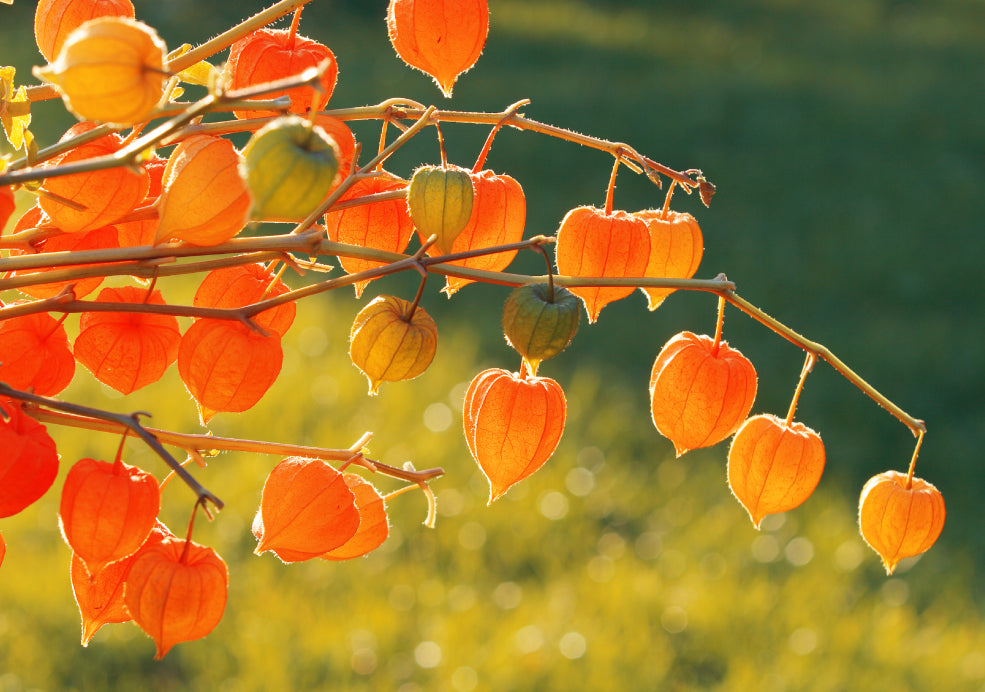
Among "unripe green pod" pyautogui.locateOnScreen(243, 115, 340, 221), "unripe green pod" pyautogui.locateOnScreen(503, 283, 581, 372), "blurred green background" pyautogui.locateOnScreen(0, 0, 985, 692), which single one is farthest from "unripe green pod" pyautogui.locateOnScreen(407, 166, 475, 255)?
"blurred green background" pyautogui.locateOnScreen(0, 0, 985, 692)

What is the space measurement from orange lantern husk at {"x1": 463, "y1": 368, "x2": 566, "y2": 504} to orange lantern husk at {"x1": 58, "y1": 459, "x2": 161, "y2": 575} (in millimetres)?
185

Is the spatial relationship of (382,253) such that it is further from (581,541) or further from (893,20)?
(893,20)

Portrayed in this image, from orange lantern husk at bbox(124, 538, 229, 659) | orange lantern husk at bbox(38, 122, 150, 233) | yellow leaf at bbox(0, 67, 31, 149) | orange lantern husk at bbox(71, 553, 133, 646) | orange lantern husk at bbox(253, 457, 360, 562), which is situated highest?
yellow leaf at bbox(0, 67, 31, 149)

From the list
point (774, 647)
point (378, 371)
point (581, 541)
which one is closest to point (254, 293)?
point (378, 371)

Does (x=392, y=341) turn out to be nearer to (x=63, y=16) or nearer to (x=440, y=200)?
(x=440, y=200)

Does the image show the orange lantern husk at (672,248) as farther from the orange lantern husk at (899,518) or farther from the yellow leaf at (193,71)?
the yellow leaf at (193,71)

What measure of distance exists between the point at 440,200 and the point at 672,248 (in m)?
0.22

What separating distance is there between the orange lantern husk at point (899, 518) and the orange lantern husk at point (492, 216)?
266mm

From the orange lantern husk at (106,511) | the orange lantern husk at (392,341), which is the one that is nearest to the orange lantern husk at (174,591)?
the orange lantern husk at (106,511)

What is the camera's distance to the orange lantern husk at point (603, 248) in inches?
26.0

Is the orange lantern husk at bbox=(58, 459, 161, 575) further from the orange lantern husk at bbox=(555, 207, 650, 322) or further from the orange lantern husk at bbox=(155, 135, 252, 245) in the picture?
the orange lantern husk at bbox=(555, 207, 650, 322)

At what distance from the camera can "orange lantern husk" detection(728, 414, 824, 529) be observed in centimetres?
66

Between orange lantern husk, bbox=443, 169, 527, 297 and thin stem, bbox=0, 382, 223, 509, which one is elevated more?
orange lantern husk, bbox=443, 169, 527, 297

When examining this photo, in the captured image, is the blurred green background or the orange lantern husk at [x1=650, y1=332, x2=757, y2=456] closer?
the orange lantern husk at [x1=650, y1=332, x2=757, y2=456]
